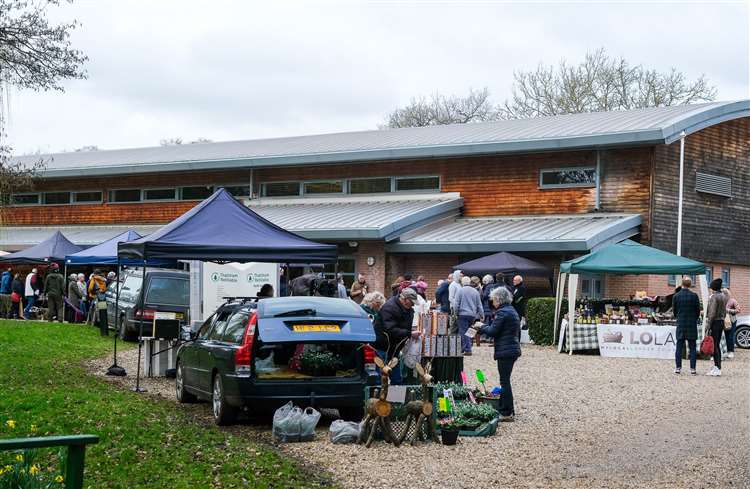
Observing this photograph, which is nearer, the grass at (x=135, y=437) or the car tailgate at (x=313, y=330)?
the grass at (x=135, y=437)

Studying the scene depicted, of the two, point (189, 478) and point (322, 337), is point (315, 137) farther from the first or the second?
point (189, 478)

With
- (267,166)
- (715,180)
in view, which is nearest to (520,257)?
(715,180)

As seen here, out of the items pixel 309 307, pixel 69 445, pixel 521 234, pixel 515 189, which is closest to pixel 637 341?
pixel 521 234

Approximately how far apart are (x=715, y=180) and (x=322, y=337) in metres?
22.0

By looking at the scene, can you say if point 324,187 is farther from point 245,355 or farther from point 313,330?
point 245,355

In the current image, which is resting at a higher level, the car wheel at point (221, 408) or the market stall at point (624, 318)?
the market stall at point (624, 318)

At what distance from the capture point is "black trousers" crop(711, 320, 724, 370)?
734 inches

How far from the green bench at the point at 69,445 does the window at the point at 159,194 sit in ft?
113

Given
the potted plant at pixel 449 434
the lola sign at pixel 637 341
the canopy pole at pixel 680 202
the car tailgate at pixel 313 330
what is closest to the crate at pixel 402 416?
the potted plant at pixel 449 434

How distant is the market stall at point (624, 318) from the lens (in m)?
22.8

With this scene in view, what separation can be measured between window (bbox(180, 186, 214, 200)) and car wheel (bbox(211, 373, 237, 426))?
26.1 m

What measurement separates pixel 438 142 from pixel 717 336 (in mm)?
15150

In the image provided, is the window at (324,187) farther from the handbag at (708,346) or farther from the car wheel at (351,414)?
the car wheel at (351,414)

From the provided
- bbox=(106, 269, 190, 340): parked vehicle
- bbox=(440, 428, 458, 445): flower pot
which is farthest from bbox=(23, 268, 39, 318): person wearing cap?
bbox=(440, 428, 458, 445): flower pot
